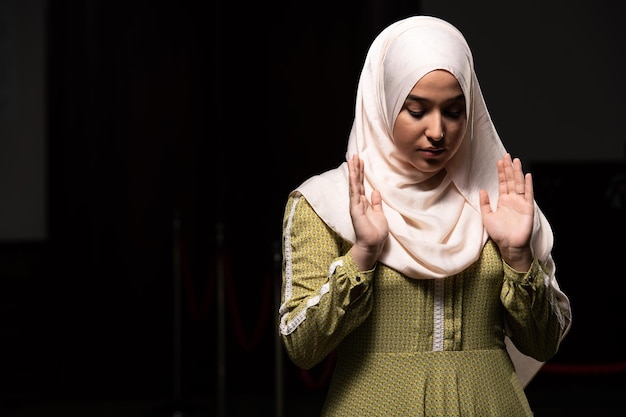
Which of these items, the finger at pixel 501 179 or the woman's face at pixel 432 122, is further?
the finger at pixel 501 179

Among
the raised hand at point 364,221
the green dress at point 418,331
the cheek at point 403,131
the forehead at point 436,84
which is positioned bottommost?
the green dress at point 418,331

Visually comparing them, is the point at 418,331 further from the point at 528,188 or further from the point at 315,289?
the point at 528,188

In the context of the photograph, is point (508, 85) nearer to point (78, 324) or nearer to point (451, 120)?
point (78, 324)

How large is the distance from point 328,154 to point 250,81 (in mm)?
736

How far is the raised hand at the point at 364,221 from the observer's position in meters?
2.29

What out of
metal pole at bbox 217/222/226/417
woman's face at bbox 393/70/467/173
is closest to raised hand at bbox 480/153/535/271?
woman's face at bbox 393/70/467/173

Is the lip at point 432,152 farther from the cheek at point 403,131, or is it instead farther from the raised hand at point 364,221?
the raised hand at point 364,221

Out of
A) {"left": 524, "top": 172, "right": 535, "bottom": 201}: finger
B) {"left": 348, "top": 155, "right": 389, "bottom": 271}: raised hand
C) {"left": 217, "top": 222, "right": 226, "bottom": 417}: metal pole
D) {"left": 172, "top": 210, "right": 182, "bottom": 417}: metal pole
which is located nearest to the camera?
{"left": 348, "top": 155, "right": 389, "bottom": 271}: raised hand

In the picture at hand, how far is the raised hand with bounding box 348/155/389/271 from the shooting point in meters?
2.29

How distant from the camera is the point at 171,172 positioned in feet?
24.5

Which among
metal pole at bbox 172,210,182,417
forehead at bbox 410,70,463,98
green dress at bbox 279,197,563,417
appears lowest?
metal pole at bbox 172,210,182,417

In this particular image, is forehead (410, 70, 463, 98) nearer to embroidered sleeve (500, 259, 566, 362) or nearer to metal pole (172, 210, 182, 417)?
embroidered sleeve (500, 259, 566, 362)

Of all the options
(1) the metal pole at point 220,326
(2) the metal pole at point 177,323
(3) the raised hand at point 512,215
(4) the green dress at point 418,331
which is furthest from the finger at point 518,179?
(2) the metal pole at point 177,323

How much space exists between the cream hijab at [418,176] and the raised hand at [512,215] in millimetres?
45
